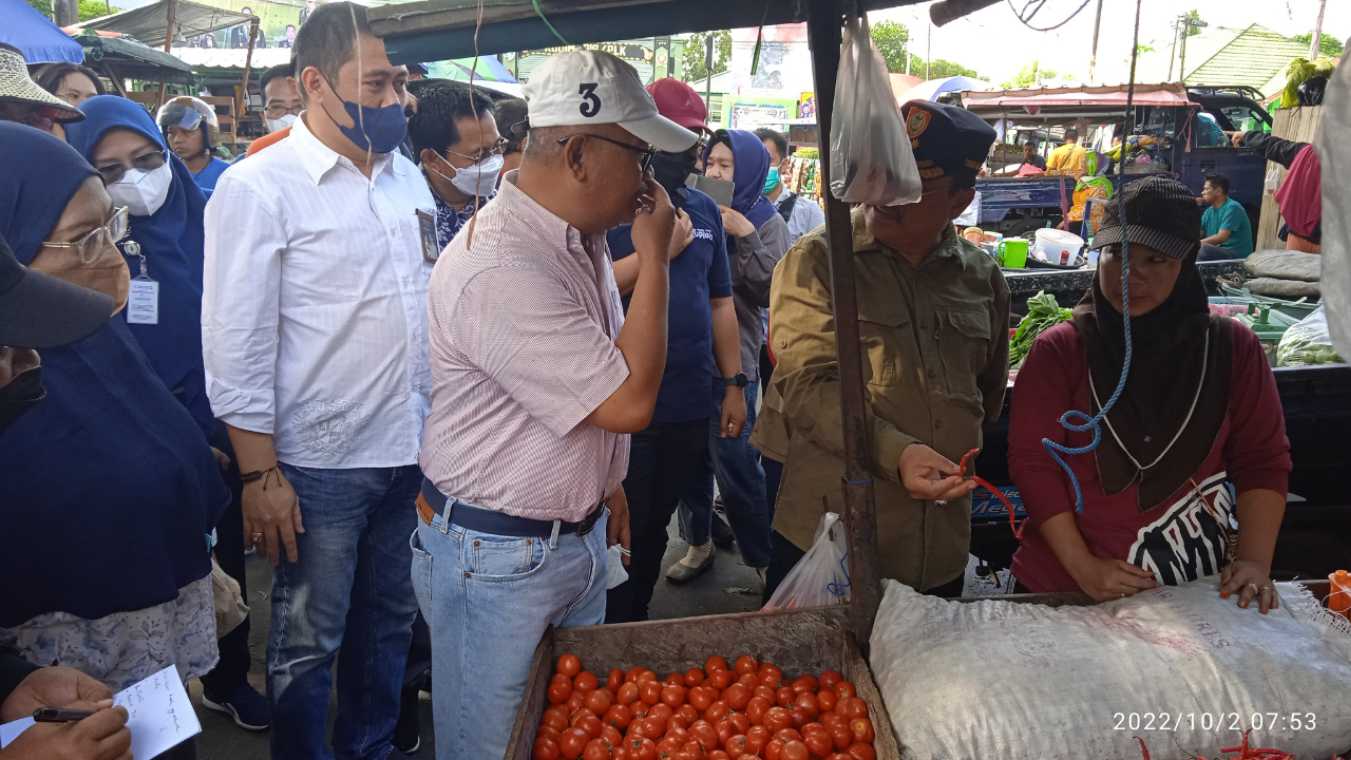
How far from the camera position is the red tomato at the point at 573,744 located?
5.73ft

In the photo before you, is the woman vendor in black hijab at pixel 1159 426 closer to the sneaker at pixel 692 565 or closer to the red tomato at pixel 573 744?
the red tomato at pixel 573 744

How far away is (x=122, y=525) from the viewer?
5.67ft

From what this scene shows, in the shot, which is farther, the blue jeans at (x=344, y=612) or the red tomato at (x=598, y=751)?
the blue jeans at (x=344, y=612)

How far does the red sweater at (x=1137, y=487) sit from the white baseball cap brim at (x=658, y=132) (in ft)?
3.58

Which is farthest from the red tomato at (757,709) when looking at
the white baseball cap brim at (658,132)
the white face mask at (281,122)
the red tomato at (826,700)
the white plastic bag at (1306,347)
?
the white face mask at (281,122)

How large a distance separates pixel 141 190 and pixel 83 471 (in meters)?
1.71

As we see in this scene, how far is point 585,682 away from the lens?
1.87 metres

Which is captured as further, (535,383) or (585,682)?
(585,682)

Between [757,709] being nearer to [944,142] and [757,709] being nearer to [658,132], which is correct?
[658,132]

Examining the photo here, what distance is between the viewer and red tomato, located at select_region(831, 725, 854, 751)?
173 centimetres

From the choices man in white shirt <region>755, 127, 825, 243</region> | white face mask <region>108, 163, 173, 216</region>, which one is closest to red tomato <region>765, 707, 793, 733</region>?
white face mask <region>108, 163, 173, 216</region>

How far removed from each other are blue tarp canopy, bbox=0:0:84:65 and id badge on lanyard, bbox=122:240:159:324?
19.3ft

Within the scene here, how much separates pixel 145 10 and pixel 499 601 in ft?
58.2

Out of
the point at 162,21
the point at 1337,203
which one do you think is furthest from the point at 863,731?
the point at 162,21
